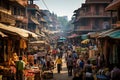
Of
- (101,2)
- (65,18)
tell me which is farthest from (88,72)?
(65,18)

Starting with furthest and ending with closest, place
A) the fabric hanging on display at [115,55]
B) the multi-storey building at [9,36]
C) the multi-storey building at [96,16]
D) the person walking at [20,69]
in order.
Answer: the multi-storey building at [96,16], the fabric hanging on display at [115,55], the multi-storey building at [9,36], the person walking at [20,69]

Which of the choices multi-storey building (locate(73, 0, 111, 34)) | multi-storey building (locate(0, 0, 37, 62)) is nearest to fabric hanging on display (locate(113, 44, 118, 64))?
multi-storey building (locate(0, 0, 37, 62))

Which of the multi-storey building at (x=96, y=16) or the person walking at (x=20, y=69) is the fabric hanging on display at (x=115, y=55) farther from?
the multi-storey building at (x=96, y=16)

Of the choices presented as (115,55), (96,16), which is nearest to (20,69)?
(115,55)

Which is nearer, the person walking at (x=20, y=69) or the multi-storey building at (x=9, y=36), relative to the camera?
the person walking at (x=20, y=69)

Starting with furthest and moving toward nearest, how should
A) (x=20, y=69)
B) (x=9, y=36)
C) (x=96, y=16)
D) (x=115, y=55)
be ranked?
1. (x=96, y=16)
2. (x=115, y=55)
3. (x=9, y=36)
4. (x=20, y=69)

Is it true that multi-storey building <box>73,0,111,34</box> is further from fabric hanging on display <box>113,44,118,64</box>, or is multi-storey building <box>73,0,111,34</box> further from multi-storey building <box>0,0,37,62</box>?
fabric hanging on display <box>113,44,118,64</box>

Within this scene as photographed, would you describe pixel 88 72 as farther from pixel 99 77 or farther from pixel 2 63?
pixel 2 63

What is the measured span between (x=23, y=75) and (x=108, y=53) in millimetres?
7902

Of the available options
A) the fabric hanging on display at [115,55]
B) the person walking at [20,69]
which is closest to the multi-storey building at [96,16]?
the fabric hanging on display at [115,55]

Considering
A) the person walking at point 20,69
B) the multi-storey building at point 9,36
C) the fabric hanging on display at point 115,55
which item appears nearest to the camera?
the person walking at point 20,69

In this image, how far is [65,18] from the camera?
635 ft

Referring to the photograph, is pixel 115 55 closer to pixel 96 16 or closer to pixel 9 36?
pixel 9 36

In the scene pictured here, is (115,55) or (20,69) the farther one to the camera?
(115,55)
